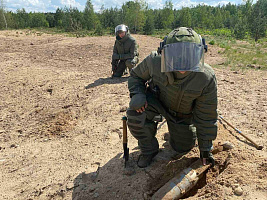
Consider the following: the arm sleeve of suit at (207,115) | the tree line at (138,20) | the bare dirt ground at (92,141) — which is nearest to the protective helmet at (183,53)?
the arm sleeve of suit at (207,115)

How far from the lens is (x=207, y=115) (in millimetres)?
2590

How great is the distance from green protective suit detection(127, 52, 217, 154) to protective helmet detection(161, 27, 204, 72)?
0.21 meters

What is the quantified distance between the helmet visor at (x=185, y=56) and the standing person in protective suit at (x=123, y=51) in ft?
15.2

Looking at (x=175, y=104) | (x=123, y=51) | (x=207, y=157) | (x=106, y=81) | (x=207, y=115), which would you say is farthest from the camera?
(x=123, y=51)

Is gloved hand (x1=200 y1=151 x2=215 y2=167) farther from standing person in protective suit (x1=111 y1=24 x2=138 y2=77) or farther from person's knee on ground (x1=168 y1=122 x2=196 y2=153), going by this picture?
standing person in protective suit (x1=111 y1=24 x2=138 y2=77)

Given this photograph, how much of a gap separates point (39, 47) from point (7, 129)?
781 centimetres

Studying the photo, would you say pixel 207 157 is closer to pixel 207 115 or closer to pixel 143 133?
pixel 207 115

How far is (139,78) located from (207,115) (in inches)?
35.8

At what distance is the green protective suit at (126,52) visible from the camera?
6.84 meters

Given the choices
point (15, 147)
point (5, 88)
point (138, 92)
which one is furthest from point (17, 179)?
point (5, 88)

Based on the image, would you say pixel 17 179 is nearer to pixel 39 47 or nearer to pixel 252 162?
pixel 252 162

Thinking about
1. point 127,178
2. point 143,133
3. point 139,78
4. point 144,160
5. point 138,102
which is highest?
point 139,78

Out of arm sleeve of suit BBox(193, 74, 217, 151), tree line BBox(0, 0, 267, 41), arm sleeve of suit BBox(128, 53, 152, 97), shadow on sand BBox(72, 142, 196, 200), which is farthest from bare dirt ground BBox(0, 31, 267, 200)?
tree line BBox(0, 0, 267, 41)

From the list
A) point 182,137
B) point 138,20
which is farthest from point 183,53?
point 138,20
